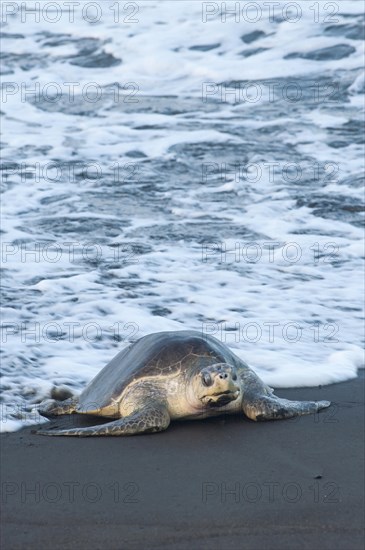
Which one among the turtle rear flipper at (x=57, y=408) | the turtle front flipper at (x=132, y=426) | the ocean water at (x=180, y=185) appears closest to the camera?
the turtle front flipper at (x=132, y=426)

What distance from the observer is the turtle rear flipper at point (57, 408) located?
14.6 feet

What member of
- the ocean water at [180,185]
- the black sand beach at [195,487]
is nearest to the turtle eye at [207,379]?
the black sand beach at [195,487]

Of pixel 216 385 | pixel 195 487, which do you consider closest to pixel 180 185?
pixel 216 385

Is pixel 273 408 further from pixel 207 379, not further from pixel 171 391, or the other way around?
pixel 171 391

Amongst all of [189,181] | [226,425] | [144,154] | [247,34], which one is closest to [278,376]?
[226,425]

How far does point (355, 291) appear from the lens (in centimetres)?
640

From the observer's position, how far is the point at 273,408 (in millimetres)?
4277

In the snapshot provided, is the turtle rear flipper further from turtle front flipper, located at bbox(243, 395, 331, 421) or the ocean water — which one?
turtle front flipper, located at bbox(243, 395, 331, 421)

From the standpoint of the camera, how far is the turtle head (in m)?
4.12

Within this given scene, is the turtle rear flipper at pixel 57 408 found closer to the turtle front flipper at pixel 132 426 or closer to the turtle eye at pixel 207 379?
the turtle front flipper at pixel 132 426

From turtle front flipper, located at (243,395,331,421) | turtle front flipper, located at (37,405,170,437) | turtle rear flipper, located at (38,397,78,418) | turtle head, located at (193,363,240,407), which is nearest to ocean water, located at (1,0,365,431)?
turtle rear flipper, located at (38,397,78,418)

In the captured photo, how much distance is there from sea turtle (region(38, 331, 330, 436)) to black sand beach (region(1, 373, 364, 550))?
0.06 metres

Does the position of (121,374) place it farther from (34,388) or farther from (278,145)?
(278,145)

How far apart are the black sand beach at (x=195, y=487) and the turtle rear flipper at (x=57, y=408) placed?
22cm
